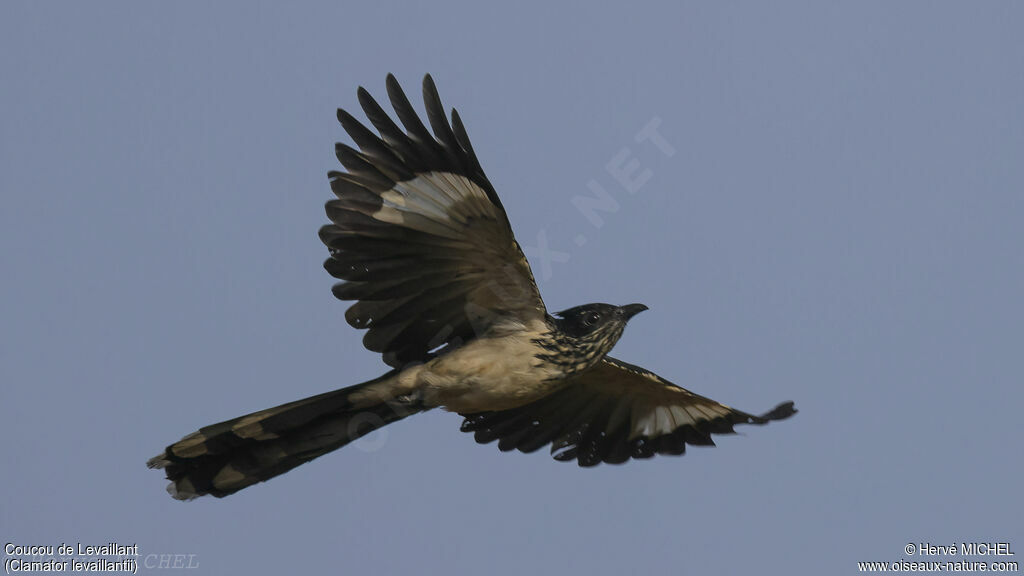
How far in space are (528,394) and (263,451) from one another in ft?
5.88

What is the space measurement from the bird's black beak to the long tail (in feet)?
5.31

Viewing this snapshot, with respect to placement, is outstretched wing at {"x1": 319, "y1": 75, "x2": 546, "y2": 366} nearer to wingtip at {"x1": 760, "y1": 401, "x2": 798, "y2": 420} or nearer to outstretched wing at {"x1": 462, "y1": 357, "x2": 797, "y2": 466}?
outstretched wing at {"x1": 462, "y1": 357, "x2": 797, "y2": 466}

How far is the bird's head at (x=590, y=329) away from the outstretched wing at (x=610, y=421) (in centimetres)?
87

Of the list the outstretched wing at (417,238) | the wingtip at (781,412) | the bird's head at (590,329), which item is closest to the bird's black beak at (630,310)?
the bird's head at (590,329)

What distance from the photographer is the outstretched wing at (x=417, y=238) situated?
22.8 ft

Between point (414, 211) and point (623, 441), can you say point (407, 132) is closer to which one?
point (414, 211)

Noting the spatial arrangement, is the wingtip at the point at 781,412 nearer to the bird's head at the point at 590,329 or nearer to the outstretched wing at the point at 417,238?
the bird's head at the point at 590,329

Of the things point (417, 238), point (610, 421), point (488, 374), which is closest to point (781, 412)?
point (610, 421)

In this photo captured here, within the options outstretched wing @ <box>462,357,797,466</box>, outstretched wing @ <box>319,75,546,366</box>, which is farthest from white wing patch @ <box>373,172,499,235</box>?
outstretched wing @ <box>462,357,797,466</box>

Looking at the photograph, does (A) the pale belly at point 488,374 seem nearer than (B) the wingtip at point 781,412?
Yes

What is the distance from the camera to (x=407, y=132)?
6.93 m

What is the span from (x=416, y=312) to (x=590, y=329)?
1.20 m

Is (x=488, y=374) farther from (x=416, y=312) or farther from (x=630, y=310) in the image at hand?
(x=630, y=310)

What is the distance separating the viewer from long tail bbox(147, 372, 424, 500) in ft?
24.6
